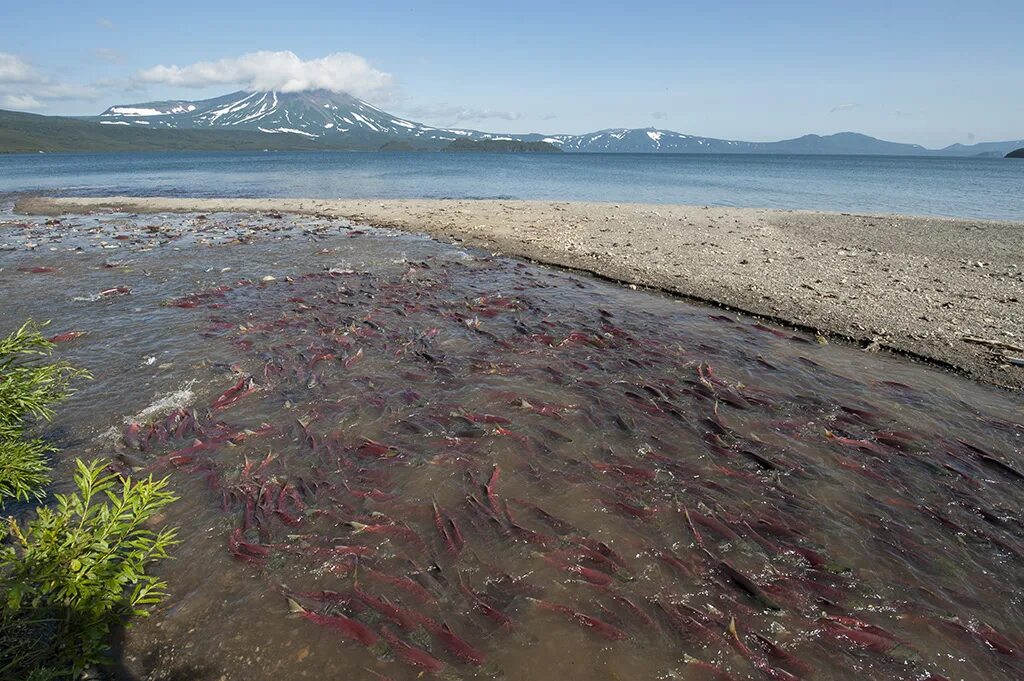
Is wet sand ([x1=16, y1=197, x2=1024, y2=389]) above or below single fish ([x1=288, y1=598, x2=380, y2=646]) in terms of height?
above

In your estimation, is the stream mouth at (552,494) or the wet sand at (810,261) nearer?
the stream mouth at (552,494)

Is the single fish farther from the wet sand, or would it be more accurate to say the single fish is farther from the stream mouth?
the wet sand

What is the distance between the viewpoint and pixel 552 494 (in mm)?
6270

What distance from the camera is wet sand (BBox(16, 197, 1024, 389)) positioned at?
A: 434 inches

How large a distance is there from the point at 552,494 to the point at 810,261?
52.2 ft

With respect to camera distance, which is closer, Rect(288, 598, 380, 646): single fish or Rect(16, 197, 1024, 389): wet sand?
Rect(288, 598, 380, 646): single fish

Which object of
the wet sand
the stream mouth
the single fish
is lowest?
the single fish

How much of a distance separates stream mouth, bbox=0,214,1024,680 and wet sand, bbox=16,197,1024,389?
148cm

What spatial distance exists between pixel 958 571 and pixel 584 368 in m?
5.96

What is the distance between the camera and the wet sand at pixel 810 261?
11016 mm

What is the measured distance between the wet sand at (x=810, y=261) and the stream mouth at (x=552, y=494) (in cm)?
148

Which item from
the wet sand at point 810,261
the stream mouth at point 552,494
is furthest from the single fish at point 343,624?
the wet sand at point 810,261

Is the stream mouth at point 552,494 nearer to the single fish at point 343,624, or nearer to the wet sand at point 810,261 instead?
the single fish at point 343,624

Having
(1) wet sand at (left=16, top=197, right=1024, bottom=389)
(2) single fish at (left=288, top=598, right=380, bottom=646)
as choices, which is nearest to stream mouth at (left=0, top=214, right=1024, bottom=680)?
(2) single fish at (left=288, top=598, right=380, bottom=646)
